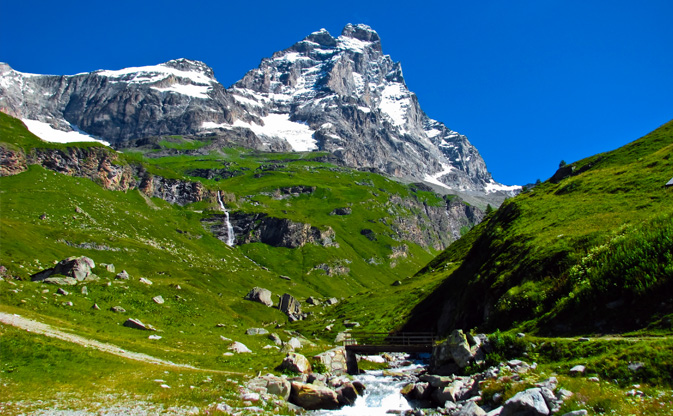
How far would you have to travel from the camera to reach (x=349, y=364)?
48.9 m

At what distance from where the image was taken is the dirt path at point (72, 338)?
30870 millimetres

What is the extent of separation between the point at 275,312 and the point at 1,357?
312 ft

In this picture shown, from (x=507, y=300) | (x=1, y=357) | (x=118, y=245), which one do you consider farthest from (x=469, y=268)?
(x=118, y=245)

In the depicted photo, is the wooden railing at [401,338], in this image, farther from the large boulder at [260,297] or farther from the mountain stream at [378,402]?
the large boulder at [260,297]

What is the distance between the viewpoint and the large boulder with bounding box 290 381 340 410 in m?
27.6

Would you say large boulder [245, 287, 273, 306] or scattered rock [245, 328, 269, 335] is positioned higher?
large boulder [245, 287, 273, 306]

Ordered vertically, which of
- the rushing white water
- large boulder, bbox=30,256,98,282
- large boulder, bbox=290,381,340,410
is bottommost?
the rushing white water

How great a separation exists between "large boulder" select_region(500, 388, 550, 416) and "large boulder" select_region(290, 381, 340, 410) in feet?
44.4

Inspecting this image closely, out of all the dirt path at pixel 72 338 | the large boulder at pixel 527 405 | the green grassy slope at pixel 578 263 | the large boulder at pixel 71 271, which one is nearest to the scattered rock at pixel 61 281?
the large boulder at pixel 71 271

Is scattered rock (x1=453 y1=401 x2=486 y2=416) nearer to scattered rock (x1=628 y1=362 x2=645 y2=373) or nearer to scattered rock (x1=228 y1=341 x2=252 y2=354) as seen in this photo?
scattered rock (x1=628 y1=362 x2=645 y2=373)

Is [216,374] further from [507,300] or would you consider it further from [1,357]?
[507,300]

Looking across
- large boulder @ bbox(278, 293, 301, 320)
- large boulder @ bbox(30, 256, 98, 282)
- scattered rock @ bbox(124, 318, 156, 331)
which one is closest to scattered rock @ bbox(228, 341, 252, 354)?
scattered rock @ bbox(124, 318, 156, 331)

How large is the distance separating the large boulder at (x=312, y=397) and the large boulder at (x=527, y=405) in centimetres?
1354

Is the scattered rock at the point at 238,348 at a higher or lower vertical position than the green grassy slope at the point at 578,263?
lower
